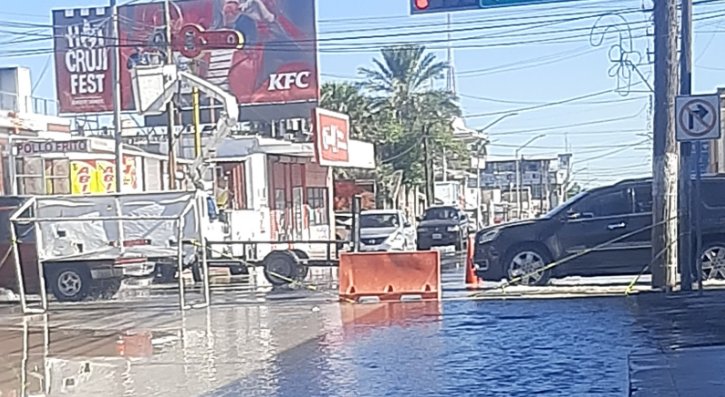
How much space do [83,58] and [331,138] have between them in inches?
486

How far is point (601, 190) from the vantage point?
62.7 feet

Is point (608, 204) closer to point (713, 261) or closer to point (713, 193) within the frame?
point (713, 193)

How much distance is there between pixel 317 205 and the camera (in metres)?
48.5

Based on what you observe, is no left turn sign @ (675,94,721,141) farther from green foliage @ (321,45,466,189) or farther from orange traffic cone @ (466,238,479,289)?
green foliage @ (321,45,466,189)

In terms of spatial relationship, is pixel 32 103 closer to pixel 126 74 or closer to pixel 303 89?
pixel 126 74

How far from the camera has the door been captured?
18.8 meters

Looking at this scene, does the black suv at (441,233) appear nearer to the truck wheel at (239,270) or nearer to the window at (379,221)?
the window at (379,221)

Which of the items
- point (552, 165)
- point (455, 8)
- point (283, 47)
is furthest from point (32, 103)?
point (552, 165)

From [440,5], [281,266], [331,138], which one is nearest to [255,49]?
[331,138]

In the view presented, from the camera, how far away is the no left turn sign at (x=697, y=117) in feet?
51.0

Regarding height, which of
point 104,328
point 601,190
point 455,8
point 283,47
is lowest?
point 104,328

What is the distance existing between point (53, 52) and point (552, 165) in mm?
84215

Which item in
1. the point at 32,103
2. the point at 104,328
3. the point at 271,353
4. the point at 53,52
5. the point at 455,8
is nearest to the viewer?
the point at 271,353

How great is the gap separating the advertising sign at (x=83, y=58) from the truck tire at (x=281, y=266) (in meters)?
20.0
